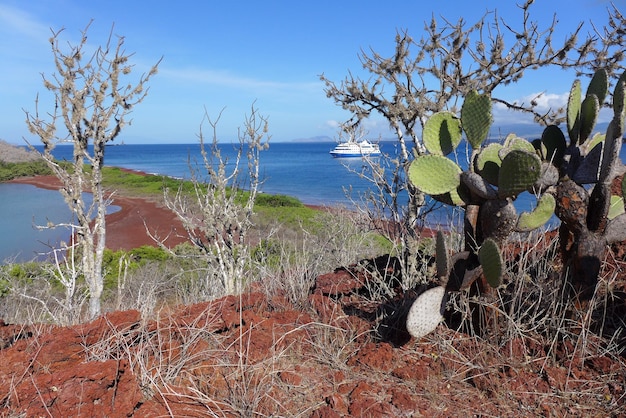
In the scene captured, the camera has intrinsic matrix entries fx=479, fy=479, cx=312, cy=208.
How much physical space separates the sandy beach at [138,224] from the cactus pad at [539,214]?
497 inches

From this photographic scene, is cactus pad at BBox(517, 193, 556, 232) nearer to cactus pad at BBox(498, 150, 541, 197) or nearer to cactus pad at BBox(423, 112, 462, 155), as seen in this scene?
cactus pad at BBox(498, 150, 541, 197)

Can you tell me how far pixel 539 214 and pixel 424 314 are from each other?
968 mm

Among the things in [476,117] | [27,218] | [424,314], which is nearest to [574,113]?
[476,117]

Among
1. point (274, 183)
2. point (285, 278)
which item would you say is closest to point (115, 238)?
point (285, 278)

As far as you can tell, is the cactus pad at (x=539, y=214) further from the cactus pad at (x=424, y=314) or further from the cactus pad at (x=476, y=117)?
the cactus pad at (x=424, y=314)

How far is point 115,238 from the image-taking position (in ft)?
65.5

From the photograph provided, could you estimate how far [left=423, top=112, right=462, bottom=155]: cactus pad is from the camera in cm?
343

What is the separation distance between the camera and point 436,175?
10.5ft

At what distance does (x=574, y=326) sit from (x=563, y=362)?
22 centimetres

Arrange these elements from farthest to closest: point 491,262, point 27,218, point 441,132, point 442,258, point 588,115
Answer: point 27,218
point 441,132
point 588,115
point 442,258
point 491,262

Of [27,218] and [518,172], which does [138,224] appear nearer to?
[27,218]

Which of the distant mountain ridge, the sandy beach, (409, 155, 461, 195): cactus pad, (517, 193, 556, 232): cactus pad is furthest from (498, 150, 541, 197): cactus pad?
the distant mountain ridge

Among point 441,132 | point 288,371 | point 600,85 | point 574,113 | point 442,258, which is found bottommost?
point 288,371

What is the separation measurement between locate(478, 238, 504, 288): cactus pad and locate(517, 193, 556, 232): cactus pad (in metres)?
0.40
